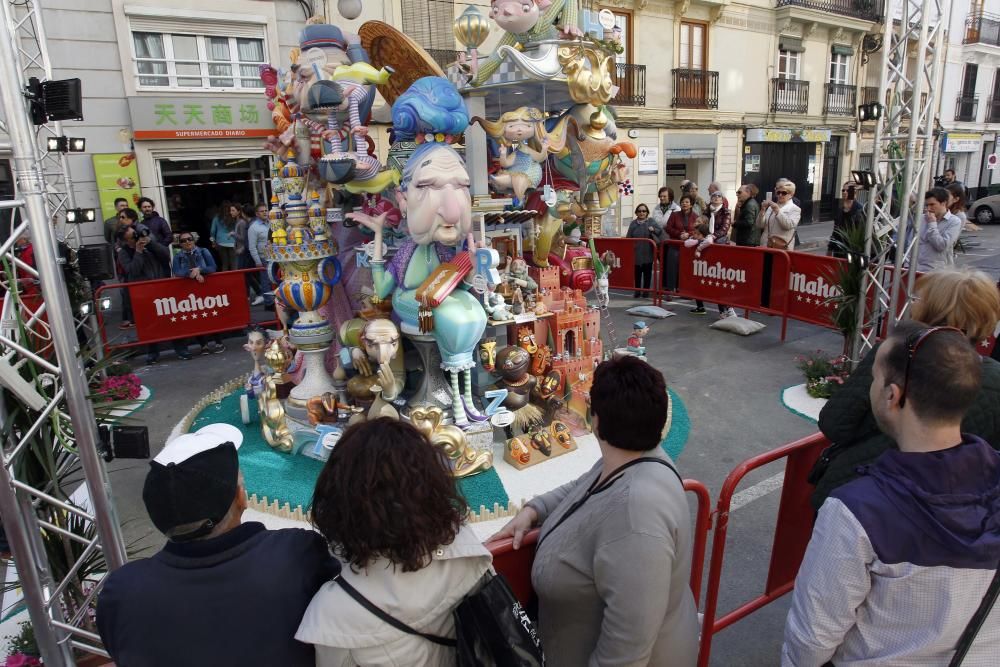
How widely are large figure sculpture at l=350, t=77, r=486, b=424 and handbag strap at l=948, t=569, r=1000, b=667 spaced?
3.30 meters

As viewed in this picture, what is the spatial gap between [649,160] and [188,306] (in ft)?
41.1

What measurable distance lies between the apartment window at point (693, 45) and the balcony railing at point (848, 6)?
9.29 feet

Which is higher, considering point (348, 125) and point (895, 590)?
point (348, 125)

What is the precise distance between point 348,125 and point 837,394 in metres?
3.86

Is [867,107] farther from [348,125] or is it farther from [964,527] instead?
[964,527]

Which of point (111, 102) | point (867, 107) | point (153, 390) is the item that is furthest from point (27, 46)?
point (867, 107)

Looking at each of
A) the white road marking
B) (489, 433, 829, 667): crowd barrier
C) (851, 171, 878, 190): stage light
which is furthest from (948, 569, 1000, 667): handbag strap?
(851, 171, 878, 190): stage light

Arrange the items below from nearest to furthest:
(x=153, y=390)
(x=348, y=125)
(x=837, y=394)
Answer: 1. (x=837, y=394)
2. (x=348, y=125)
3. (x=153, y=390)

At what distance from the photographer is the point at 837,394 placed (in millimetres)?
2248

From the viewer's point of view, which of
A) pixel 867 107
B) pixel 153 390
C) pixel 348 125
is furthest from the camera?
pixel 153 390

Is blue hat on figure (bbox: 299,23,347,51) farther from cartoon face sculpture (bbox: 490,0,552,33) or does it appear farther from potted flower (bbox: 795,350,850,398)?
potted flower (bbox: 795,350,850,398)

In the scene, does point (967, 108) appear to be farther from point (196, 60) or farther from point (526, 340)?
point (526, 340)

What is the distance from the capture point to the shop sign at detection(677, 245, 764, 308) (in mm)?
8438

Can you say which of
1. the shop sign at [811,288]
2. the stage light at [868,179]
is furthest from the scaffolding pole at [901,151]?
the shop sign at [811,288]
